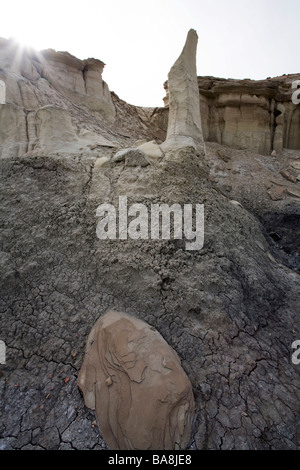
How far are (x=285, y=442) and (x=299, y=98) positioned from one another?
1055cm

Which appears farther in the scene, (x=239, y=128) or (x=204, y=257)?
(x=239, y=128)

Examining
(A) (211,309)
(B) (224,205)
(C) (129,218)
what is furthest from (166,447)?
(B) (224,205)

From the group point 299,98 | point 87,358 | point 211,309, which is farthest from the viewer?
point 299,98

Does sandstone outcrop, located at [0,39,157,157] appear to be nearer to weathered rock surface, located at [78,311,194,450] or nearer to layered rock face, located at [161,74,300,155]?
weathered rock surface, located at [78,311,194,450]

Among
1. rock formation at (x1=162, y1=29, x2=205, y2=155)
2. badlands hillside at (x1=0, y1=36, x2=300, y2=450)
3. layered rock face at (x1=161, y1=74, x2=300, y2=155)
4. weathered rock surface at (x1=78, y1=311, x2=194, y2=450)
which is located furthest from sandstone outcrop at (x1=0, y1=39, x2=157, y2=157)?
layered rock face at (x1=161, y1=74, x2=300, y2=155)

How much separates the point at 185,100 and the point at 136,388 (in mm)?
3531

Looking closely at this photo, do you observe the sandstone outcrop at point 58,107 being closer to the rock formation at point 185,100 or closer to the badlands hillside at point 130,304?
the badlands hillside at point 130,304

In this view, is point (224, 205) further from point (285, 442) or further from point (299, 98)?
point (299, 98)

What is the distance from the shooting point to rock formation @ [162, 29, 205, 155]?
10.6 ft

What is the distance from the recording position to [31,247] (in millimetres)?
2270

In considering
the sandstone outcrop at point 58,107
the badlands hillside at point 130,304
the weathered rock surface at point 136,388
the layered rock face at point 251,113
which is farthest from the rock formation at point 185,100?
the layered rock face at point 251,113

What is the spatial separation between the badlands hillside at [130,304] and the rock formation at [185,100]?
0.14 ft

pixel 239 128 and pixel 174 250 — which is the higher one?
pixel 239 128
